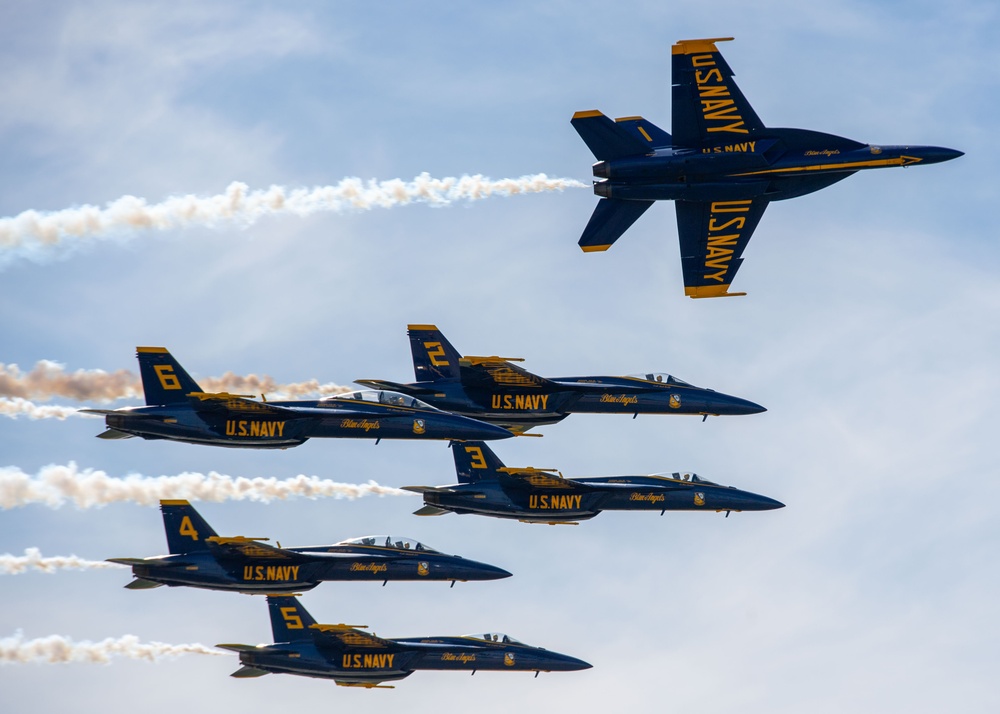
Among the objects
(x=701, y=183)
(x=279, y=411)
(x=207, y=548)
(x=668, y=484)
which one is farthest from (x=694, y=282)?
(x=207, y=548)

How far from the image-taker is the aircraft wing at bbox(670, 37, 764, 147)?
234 feet

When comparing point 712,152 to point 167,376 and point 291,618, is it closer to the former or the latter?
point 167,376

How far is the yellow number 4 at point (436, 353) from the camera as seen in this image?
272ft

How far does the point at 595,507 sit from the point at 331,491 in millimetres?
12287

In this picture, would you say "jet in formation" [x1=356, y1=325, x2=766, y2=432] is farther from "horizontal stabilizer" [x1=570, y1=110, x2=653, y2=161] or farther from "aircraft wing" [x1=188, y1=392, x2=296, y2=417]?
"horizontal stabilizer" [x1=570, y1=110, x2=653, y2=161]

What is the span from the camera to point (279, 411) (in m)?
74.1

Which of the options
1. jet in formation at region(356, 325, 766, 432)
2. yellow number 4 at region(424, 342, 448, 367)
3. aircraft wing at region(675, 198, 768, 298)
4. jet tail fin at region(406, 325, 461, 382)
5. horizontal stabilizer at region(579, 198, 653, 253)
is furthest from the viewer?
yellow number 4 at region(424, 342, 448, 367)

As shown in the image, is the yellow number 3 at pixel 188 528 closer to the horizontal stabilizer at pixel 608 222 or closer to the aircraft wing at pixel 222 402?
the aircraft wing at pixel 222 402

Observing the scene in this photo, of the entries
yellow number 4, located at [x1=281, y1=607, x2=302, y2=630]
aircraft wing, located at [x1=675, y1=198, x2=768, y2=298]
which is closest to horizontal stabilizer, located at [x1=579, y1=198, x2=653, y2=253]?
aircraft wing, located at [x1=675, y1=198, x2=768, y2=298]

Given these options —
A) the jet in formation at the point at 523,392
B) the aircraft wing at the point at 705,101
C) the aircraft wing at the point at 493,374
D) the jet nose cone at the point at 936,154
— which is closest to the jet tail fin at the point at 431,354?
the jet in formation at the point at 523,392

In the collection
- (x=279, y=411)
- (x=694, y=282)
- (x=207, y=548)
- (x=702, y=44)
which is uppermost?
(x=702, y=44)

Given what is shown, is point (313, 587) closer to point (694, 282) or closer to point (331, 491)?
point (331, 491)

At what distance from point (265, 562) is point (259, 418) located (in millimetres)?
10288

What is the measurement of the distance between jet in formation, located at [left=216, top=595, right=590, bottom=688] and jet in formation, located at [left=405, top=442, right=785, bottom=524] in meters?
8.28
